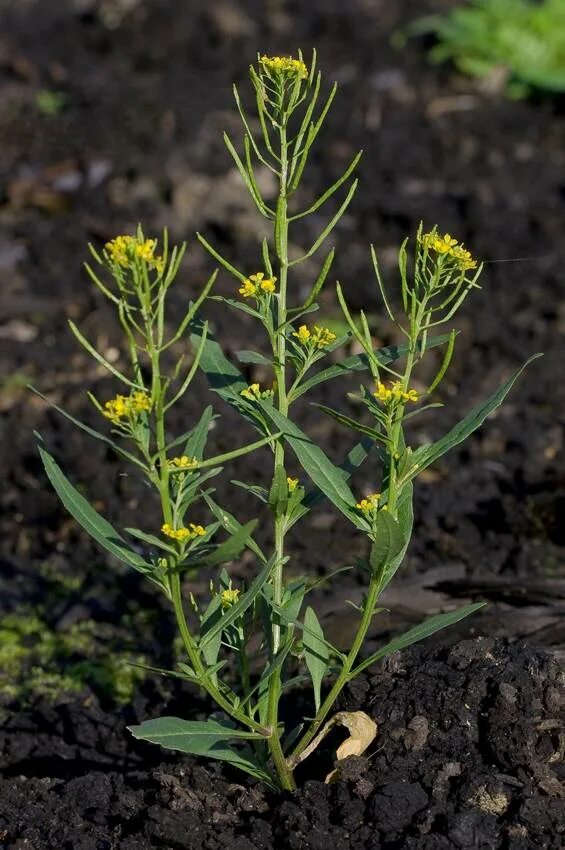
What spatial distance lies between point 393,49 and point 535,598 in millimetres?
5129

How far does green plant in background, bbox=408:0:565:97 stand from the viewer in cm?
739

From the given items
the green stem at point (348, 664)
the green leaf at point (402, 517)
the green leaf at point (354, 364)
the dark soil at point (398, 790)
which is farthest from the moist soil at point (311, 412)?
the green leaf at point (354, 364)

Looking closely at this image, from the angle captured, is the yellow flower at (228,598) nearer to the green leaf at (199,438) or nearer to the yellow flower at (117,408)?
the green leaf at (199,438)

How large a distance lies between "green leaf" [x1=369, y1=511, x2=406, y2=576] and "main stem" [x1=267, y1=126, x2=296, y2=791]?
19cm

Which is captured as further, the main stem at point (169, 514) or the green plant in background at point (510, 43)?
the green plant in background at point (510, 43)

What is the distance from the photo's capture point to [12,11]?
8469 mm

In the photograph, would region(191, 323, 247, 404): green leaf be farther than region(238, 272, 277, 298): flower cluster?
Yes

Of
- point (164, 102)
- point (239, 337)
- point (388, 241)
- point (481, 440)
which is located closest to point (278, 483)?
point (481, 440)

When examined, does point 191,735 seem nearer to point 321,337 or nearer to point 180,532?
point 180,532

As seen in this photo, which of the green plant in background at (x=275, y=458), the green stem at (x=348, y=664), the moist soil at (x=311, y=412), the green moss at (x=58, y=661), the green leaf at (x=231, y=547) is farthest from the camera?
the green moss at (x=58, y=661)

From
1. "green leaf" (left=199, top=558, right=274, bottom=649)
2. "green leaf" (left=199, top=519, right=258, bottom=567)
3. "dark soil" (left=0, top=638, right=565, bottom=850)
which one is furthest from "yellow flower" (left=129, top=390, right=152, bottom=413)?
"dark soil" (left=0, top=638, right=565, bottom=850)

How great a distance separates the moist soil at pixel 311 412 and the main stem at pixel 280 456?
0.35 feet

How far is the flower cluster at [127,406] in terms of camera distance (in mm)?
2145

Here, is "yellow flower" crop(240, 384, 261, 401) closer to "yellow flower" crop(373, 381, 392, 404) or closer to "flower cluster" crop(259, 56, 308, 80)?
"yellow flower" crop(373, 381, 392, 404)
